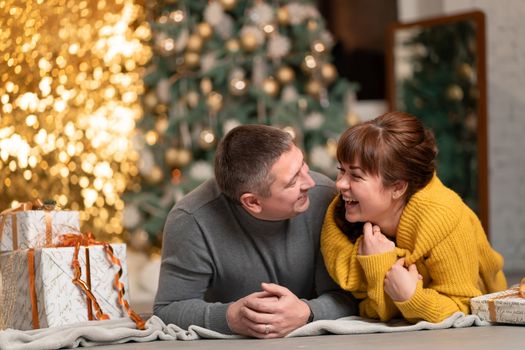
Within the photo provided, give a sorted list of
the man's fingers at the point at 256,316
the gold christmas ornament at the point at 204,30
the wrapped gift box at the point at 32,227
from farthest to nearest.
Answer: the gold christmas ornament at the point at 204,30, the wrapped gift box at the point at 32,227, the man's fingers at the point at 256,316

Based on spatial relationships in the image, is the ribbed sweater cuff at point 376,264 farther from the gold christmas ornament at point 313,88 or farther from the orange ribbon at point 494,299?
the gold christmas ornament at point 313,88

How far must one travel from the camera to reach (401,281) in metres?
2.41

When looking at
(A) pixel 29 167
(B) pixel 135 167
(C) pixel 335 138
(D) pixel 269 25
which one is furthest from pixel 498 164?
(A) pixel 29 167

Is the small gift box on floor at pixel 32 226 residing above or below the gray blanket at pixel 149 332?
above

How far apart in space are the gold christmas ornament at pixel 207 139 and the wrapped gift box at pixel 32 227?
7.01 ft

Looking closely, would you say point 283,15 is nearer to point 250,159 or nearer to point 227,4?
point 227,4

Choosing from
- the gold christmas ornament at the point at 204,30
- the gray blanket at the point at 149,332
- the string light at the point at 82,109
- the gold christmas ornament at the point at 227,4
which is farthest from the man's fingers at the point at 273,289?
the gold christmas ornament at the point at 227,4

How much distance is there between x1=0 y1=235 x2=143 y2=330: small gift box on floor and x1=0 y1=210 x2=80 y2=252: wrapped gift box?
58mm

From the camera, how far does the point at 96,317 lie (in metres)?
2.80

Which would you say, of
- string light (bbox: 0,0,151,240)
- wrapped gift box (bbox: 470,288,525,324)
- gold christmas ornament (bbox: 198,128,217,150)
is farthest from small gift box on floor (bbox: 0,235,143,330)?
gold christmas ornament (bbox: 198,128,217,150)

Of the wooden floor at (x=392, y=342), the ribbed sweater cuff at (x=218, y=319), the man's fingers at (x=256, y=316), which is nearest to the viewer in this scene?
the wooden floor at (x=392, y=342)

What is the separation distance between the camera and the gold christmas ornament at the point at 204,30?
5.11 m

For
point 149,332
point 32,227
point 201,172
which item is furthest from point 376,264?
point 201,172

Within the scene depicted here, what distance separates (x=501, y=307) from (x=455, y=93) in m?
3.02
